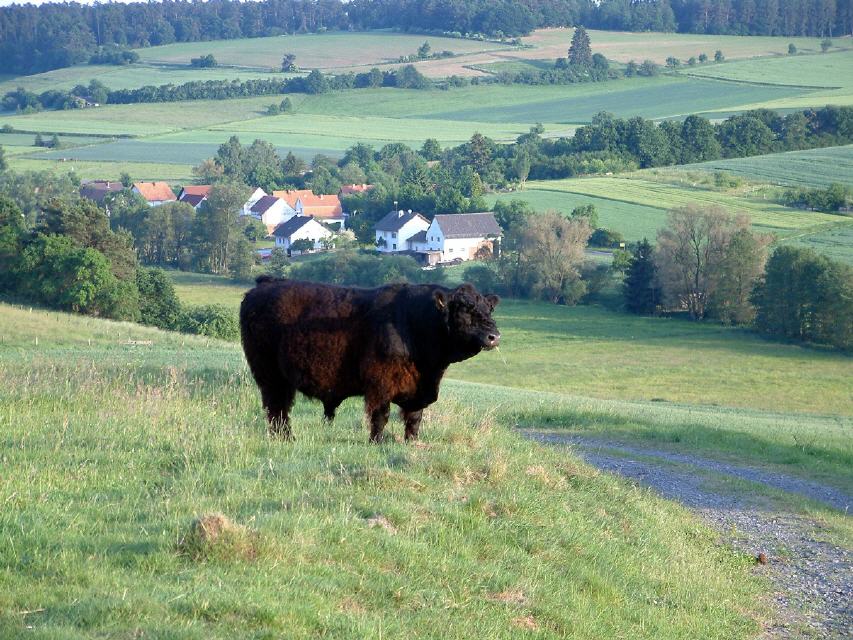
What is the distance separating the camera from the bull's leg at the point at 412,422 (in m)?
13.4

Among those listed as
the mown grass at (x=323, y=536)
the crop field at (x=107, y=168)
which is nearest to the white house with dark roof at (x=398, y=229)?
the crop field at (x=107, y=168)

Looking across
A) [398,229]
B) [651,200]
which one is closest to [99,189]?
[398,229]

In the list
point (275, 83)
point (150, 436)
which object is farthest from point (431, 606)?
point (275, 83)

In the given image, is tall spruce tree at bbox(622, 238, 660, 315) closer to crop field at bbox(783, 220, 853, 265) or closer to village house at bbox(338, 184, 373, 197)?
crop field at bbox(783, 220, 853, 265)

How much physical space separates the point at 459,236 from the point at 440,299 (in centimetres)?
9515

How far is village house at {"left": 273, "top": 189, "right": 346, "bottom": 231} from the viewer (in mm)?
130000

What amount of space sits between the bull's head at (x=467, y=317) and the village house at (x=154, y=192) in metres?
116

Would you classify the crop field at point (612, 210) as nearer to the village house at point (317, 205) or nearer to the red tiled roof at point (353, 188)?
the village house at point (317, 205)

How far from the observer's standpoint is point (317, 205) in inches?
5212

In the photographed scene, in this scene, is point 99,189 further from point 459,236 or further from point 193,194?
point 459,236

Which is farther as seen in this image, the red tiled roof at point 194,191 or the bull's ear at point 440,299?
the red tiled roof at point 194,191

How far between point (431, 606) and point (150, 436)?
5.10 m

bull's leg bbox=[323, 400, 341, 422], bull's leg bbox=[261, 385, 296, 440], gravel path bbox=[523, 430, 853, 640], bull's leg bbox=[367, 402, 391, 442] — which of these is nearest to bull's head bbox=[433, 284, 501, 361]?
bull's leg bbox=[367, 402, 391, 442]

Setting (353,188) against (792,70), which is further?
(792,70)
